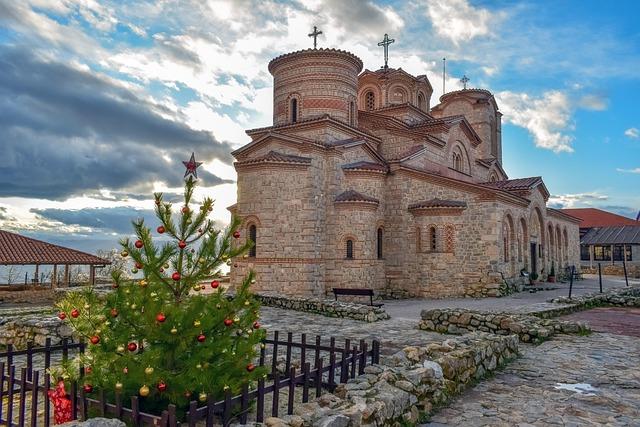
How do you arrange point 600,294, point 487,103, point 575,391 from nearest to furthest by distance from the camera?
point 575,391 < point 600,294 < point 487,103

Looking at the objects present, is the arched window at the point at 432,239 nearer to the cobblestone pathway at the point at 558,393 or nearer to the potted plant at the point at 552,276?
the potted plant at the point at 552,276

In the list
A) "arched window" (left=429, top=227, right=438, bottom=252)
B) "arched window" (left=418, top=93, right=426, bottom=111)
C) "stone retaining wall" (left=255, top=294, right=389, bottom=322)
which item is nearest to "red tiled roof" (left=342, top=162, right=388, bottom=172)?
"arched window" (left=429, top=227, right=438, bottom=252)

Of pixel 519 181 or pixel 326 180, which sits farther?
pixel 519 181

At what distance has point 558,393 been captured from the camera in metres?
6.00

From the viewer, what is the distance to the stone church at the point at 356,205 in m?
17.4

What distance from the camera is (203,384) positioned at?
4074 mm

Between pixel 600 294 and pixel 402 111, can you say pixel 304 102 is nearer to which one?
pixel 402 111

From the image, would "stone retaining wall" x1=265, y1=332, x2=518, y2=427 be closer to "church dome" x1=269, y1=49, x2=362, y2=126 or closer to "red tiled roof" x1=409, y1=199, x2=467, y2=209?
"red tiled roof" x1=409, y1=199, x2=467, y2=209

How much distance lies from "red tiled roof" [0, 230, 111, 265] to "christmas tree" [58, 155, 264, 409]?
1704 cm

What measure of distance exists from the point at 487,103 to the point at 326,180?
63.4ft

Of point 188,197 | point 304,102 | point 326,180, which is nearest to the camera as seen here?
point 188,197

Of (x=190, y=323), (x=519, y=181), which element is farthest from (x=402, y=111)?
(x=190, y=323)

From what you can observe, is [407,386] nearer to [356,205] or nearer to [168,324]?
[168,324]

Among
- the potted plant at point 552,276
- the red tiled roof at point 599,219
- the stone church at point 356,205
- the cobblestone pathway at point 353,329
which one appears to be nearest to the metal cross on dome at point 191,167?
the cobblestone pathway at point 353,329
